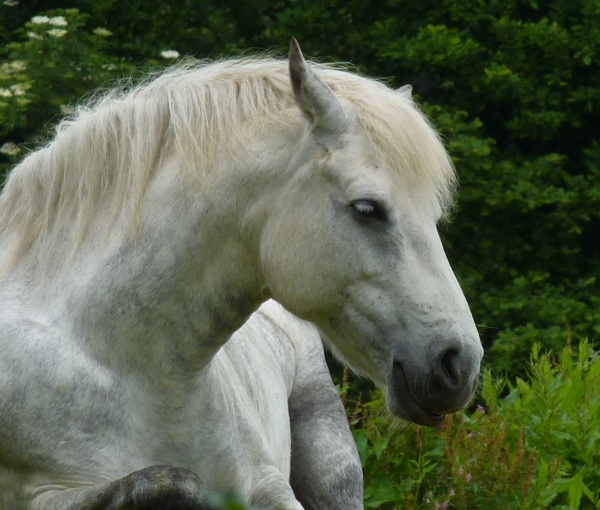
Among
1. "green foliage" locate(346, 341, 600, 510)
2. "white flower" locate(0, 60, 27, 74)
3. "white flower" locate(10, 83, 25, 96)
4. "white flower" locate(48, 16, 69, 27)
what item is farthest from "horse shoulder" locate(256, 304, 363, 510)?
"white flower" locate(48, 16, 69, 27)

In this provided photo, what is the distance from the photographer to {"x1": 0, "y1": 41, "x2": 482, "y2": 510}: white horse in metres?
3.15

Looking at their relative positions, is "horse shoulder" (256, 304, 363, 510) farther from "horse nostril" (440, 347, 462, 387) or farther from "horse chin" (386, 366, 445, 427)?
"horse nostril" (440, 347, 462, 387)

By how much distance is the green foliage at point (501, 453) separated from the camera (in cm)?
485

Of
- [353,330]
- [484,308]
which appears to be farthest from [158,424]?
[484,308]

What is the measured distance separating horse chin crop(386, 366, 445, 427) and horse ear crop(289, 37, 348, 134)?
73 centimetres

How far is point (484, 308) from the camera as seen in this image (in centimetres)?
825

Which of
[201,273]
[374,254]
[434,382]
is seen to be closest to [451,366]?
[434,382]

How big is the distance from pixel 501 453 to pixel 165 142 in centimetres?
233

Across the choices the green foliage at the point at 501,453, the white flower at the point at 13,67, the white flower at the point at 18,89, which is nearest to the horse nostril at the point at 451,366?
the green foliage at the point at 501,453

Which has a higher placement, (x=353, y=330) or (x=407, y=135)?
(x=407, y=135)

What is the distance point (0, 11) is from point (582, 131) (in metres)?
4.73

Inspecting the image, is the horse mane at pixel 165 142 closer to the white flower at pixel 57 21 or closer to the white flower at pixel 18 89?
the white flower at pixel 18 89

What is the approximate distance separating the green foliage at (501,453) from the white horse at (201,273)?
5.03 feet

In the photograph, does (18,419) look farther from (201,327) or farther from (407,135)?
(407,135)
